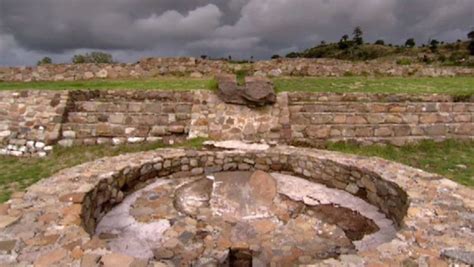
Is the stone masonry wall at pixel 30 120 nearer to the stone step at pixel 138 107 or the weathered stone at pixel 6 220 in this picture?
the stone step at pixel 138 107

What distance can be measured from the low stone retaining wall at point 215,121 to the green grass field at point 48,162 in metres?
0.34

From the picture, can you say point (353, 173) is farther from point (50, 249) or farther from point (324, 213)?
point (50, 249)

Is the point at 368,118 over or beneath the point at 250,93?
beneath

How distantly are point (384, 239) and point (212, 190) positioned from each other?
3.15 m

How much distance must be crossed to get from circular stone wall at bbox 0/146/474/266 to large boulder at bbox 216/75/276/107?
6.38 ft

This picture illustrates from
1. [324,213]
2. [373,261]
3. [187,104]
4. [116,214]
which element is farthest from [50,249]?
[187,104]

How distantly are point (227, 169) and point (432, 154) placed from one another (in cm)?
527

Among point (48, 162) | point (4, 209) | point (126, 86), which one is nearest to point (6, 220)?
point (4, 209)

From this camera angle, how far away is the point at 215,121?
988 centimetres

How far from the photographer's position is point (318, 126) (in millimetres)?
9797

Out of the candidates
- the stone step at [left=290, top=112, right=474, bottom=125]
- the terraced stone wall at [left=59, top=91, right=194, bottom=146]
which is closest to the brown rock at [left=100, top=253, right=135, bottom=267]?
the terraced stone wall at [left=59, top=91, right=194, bottom=146]

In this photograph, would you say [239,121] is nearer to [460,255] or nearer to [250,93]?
[250,93]

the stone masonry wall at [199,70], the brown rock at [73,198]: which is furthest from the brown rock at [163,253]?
the stone masonry wall at [199,70]

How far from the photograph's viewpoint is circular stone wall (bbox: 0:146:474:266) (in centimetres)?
366
